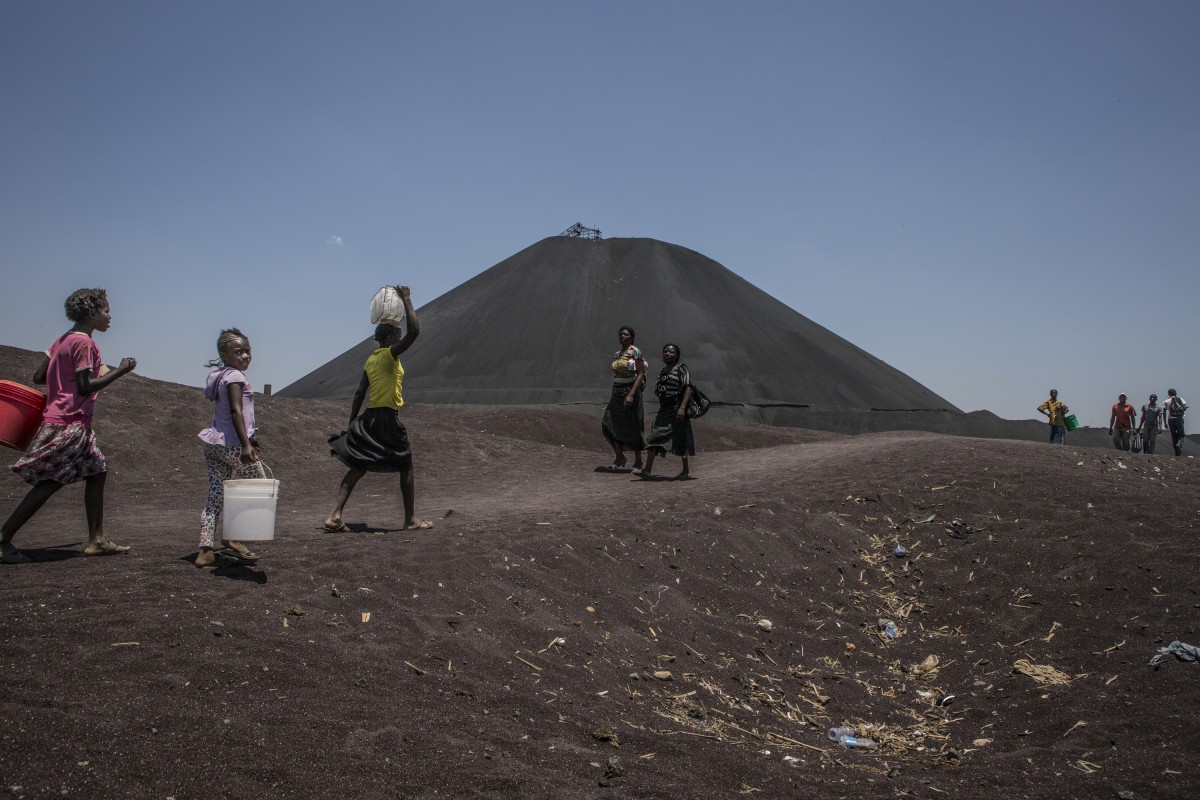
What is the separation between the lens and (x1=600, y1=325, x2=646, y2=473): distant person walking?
1117cm

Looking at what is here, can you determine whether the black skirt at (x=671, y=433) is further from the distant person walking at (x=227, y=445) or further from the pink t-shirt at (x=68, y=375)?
the pink t-shirt at (x=68, y=375)

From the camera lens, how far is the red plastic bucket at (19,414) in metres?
5.37

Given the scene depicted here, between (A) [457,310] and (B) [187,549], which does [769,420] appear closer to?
(A) [457,310]

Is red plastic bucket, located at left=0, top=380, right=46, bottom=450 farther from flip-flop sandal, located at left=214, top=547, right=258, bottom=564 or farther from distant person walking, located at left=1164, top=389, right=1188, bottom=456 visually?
distant person walking, located at left=1164, top=389, right=1188, bottom=456

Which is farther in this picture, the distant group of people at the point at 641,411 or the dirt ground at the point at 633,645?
the distant group of people at the point at 641,411

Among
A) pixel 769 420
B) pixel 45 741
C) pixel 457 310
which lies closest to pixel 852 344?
pixel 769 420

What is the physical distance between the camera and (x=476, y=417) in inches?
960

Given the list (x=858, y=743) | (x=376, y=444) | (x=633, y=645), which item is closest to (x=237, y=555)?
(x=376, y=444)

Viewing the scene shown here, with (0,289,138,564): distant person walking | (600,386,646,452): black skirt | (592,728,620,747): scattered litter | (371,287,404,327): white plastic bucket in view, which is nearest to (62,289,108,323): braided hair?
(0,289,138,564): distant person walking

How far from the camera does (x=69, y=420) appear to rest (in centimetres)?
542

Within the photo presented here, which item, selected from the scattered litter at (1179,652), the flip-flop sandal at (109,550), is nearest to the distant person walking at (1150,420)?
the scattered litter at (1179,652)

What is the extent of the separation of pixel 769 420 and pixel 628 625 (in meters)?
30.3

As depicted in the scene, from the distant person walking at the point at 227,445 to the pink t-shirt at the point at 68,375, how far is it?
701 mm

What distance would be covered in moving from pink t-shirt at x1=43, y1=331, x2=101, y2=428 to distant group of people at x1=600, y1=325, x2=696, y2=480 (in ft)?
20.1
